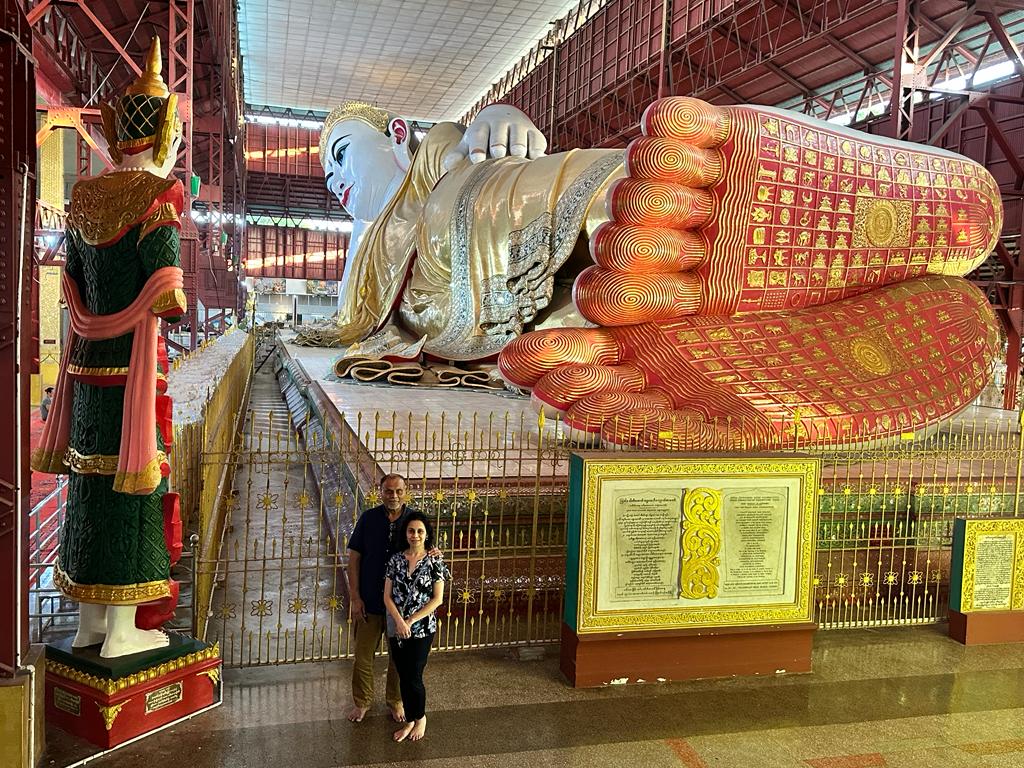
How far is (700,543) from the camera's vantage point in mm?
2811

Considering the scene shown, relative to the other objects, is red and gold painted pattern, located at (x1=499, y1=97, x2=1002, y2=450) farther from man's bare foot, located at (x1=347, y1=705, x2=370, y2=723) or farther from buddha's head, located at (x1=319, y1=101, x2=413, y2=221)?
buddha's head, located at (x1=319, y1=101, x2=413, y2=221)

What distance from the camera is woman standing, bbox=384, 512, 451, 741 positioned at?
226 cm

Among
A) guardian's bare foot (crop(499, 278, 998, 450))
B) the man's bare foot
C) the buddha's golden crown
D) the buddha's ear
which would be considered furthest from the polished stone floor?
the buddha's golden crown

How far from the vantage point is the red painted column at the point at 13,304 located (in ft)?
6.30

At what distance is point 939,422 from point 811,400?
824 millimetres

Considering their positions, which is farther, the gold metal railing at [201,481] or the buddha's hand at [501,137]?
the buddha's hand at [501,137]

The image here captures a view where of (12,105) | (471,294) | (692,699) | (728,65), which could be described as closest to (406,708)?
(692,699)

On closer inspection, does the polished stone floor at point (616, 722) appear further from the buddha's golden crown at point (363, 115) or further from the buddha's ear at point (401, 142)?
the buddha's golden crown at point (363, 115)

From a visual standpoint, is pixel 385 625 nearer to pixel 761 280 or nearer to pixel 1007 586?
pixel 1007 586

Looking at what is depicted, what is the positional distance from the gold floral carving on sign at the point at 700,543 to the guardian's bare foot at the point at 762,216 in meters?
1.39

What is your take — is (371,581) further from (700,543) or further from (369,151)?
(369,151)

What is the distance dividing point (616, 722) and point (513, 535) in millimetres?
915

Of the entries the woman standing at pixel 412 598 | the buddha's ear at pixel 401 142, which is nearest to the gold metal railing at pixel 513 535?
the woman standing at pixel 412 598

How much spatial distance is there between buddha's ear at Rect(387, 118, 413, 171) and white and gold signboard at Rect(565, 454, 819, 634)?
7.66 meters
